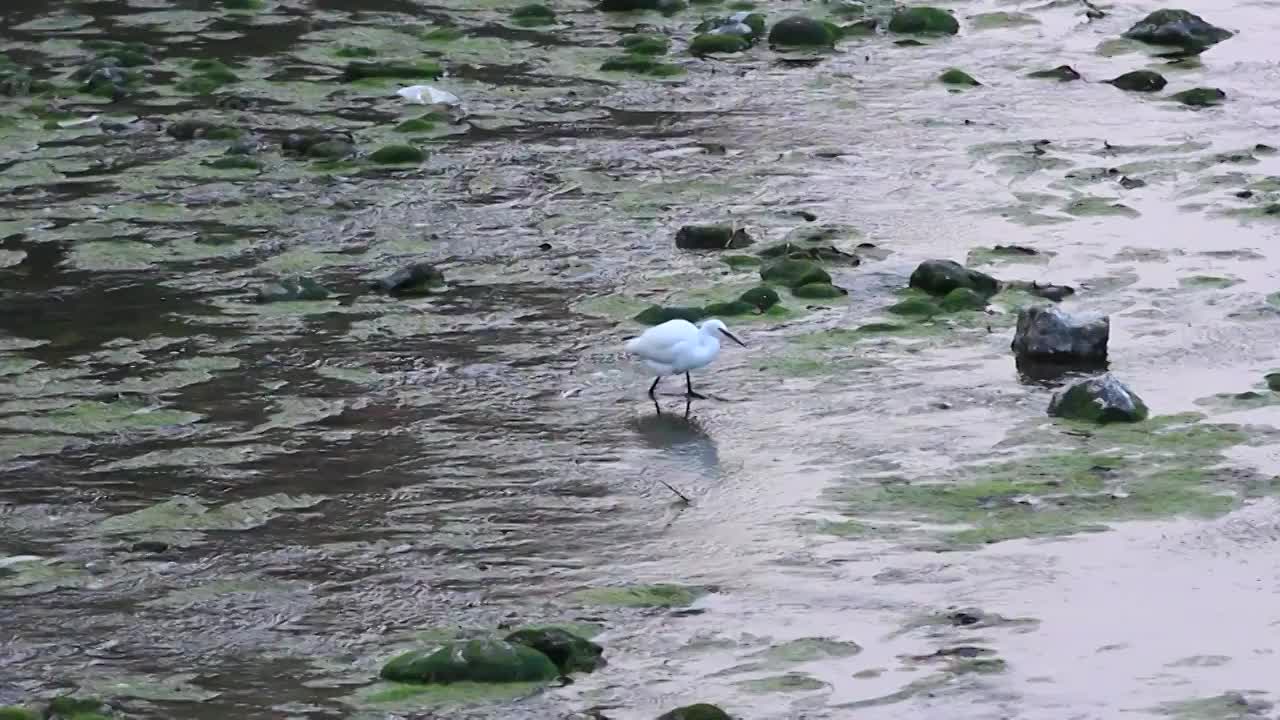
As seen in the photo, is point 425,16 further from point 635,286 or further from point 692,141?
point 635,286

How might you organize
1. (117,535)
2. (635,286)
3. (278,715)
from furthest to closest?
(635,286) < (117,535) < (278,715)

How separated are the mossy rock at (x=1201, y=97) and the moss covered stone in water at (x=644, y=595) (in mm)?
7841

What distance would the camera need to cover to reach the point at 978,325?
10469mm

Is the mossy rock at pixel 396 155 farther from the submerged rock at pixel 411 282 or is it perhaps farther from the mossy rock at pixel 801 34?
the mossy rock at pixel 801 34

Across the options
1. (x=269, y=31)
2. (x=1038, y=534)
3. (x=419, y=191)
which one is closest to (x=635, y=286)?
(x=419, y=191)

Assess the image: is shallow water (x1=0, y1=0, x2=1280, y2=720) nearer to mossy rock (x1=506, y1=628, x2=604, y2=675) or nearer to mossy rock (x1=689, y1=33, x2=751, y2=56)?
mossy rock (x1=506, y1=628, x2=604, y2=675)

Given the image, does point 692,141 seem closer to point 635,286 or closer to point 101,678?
point 635,286

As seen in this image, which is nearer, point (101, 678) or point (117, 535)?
point (101, 678)

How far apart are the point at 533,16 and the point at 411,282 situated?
6706 mm

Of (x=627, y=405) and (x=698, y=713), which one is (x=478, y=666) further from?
(x=627, y=405)

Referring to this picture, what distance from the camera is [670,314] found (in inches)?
420

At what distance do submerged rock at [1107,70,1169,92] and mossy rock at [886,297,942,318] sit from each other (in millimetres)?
4856

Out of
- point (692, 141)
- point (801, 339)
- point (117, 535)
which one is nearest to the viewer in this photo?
point (117, 535)

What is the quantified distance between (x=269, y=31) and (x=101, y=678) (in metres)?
10.8
